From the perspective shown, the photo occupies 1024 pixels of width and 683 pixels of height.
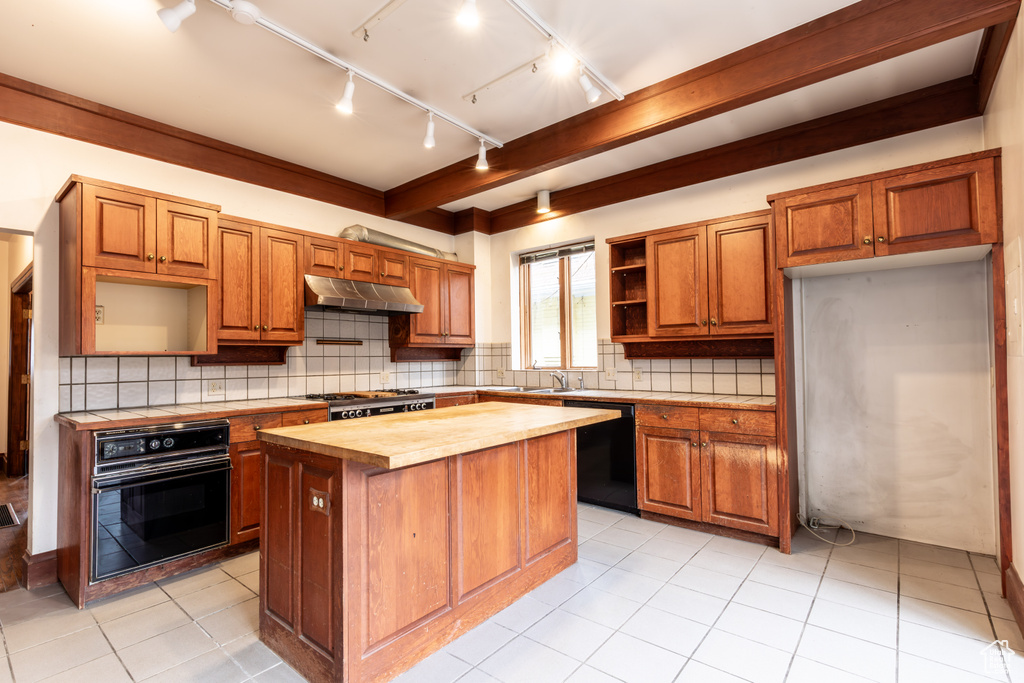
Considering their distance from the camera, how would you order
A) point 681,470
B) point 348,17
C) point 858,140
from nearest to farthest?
point 348,17 < point 858,140 < point 681,470

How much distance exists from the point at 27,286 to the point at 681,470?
5897mm

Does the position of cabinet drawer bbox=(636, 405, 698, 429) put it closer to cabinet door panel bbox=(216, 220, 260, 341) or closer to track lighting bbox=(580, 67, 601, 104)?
track lighting bbox=(580, 67, 601, 104)

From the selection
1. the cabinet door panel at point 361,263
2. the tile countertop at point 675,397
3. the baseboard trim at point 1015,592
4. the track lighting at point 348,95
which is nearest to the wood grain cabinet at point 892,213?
the tile countertop at point 675,397

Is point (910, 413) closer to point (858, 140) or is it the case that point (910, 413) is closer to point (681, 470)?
point (681, 470)

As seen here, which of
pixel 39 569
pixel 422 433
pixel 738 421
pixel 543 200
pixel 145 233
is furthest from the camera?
pixel 543 200

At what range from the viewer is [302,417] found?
11.1 feet

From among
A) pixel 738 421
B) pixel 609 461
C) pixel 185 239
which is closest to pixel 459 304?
pixel 609 461

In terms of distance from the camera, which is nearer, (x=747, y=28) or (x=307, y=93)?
(x=747, y=28)

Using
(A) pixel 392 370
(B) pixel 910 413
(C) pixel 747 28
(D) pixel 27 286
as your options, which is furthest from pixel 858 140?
(D) pixel 27 286

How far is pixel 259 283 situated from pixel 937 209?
4151 mm

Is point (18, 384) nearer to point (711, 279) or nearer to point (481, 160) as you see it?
point (481, 160)

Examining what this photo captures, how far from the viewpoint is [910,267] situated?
3041 millimetres

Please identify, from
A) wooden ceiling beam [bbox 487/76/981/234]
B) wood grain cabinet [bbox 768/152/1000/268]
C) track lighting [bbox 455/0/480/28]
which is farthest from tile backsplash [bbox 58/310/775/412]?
track lighting [bbox 455/0/480/28]

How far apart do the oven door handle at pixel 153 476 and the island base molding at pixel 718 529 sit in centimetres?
289
